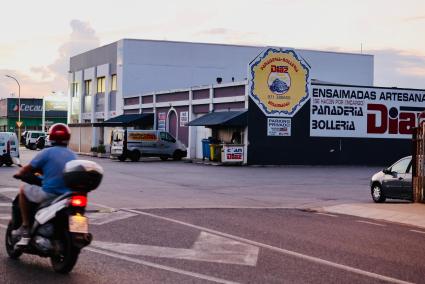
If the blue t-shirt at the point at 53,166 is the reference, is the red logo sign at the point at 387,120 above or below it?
above

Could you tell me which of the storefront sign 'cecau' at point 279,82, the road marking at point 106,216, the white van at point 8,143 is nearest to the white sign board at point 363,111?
the storefront sign 'cecau' at point 279,82

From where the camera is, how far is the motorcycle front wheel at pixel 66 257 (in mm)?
7789

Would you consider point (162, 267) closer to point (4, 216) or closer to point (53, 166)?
point (53, 166)

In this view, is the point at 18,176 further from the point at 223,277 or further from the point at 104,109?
the point at 104,109

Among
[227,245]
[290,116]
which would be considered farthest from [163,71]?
[227,245]

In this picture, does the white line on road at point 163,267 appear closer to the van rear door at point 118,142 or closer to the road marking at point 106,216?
the road marking at point 106,216

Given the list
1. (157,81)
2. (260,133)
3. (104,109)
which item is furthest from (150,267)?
(104,109)

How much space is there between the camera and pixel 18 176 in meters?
8.32

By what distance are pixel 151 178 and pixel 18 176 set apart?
19345mm

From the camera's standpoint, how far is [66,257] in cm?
784

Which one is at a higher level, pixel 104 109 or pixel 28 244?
pixel 104 109

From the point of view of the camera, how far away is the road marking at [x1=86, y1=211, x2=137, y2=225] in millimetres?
12902

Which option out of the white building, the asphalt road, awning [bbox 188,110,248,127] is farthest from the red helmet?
the white building

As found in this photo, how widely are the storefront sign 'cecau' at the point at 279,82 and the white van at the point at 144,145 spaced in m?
7.51
